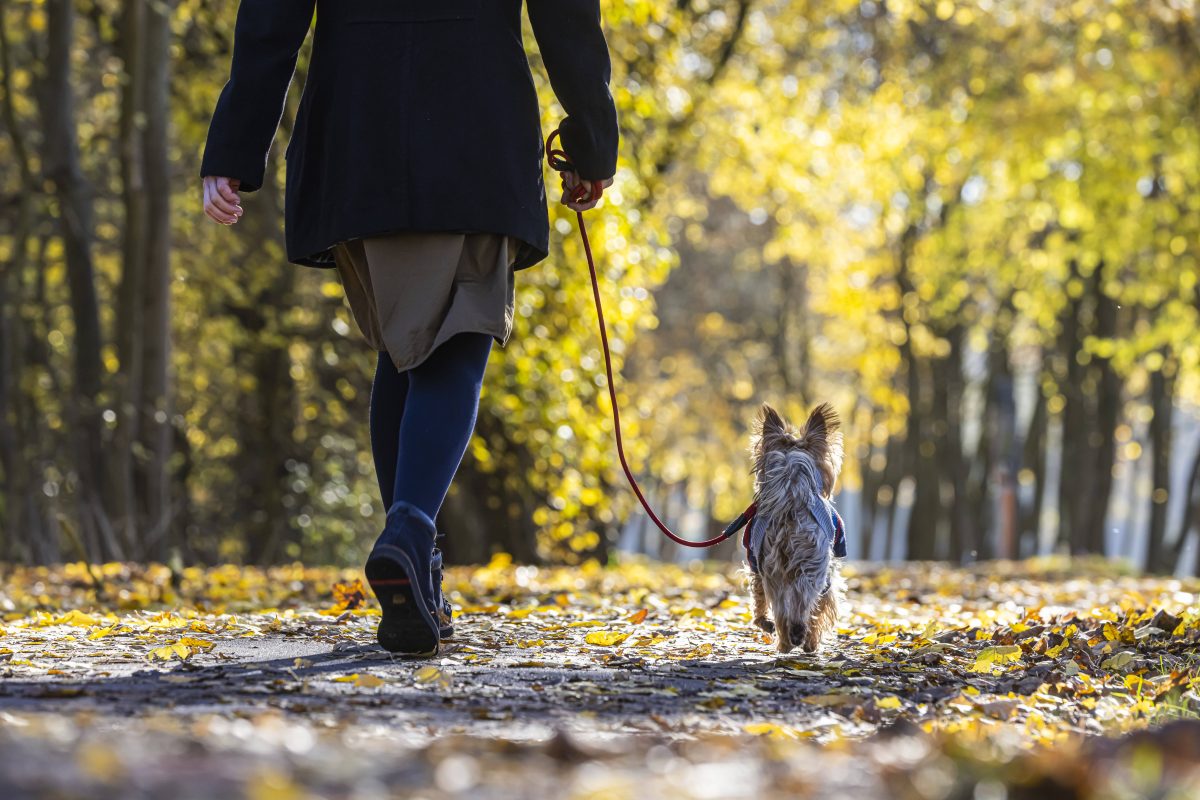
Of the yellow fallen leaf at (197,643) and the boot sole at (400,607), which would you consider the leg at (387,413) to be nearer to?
the boot sole at (400,607)

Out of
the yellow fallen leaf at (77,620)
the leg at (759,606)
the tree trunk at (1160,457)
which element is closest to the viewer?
the leg at (759,606)

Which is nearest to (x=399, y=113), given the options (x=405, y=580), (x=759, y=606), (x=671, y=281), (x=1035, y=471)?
(x=405, y=580)

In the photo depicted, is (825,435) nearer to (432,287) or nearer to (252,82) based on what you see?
(432,287)

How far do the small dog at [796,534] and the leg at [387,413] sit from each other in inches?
52.3

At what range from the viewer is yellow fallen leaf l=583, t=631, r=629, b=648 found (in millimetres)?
5734

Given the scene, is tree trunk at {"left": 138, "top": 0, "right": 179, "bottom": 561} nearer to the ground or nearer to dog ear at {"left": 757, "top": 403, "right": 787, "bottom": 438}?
the ground

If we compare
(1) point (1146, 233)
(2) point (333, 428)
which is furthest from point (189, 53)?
(1) point (1146, 233)

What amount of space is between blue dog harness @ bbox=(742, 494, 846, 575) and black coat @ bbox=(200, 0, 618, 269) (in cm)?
135

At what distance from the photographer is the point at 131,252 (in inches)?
512

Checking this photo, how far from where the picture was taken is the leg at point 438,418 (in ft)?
15.4

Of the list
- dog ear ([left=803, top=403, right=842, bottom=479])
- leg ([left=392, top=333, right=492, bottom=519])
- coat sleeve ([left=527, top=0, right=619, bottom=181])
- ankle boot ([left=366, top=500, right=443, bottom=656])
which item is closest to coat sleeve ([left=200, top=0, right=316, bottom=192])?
coat sleeve ([left=527, top=0, right=619, bottom=181])

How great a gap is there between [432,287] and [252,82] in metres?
0.89

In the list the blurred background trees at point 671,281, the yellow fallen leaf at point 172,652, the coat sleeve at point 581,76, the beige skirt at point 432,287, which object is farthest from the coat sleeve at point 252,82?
the blurred background trees at point 671,281

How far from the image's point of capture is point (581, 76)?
16.5 ft
